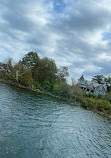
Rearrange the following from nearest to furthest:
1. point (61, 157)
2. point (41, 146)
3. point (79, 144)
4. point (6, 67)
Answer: point (61, 157)
point (41, 146)
point (79, 144)
point (6, 67)

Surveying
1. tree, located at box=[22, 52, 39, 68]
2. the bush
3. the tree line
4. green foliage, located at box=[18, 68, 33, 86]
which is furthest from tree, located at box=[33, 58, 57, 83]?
the bush

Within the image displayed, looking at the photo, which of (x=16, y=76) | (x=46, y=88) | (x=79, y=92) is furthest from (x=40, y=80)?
(x=79, y=92)

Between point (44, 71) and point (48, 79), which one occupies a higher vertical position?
point (44, 71)

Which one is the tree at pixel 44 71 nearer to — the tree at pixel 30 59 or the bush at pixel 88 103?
the tree at pixel 30 59

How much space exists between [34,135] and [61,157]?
374 centimetres

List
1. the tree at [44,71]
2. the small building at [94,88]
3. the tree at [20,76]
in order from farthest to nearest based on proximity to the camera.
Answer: the small building at [94,88] < the tree at [44,71] < the tree at [20,76]

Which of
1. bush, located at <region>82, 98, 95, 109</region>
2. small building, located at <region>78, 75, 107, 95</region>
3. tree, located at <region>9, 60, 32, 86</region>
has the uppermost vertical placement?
tree, located at <region>9, 60, 32, 86</region>

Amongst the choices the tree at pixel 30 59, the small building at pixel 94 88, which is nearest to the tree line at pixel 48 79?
the tree at pixel 30 59

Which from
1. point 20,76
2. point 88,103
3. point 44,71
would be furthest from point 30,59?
point 88,103

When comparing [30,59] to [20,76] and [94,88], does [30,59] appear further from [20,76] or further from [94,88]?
[94,88]

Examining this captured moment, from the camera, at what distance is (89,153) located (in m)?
12.6

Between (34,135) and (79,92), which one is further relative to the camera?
Answer: (79,92)

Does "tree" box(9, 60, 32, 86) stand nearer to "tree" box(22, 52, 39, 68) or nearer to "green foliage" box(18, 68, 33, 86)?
"green foliage" box(18, 68, 33, 86)

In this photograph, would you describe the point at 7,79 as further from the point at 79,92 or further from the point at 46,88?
the point at 79,92
